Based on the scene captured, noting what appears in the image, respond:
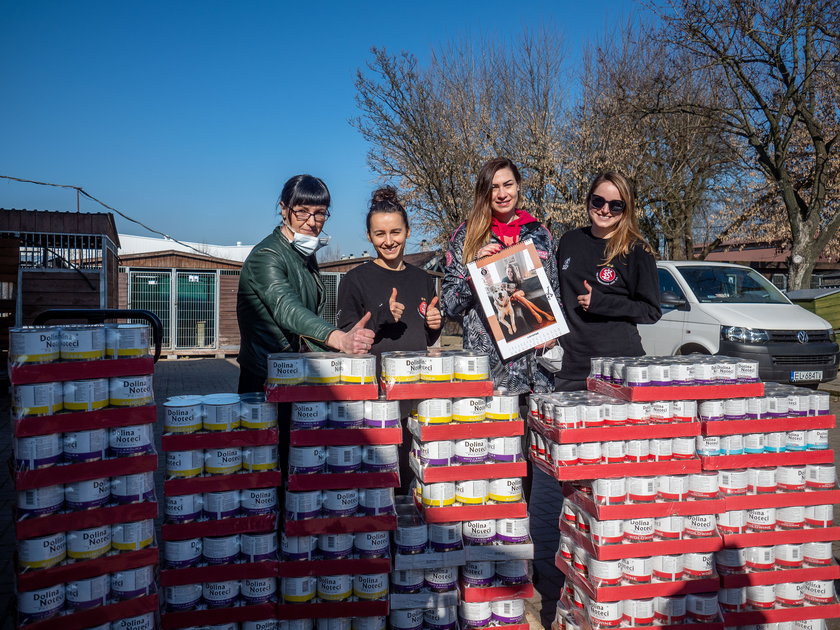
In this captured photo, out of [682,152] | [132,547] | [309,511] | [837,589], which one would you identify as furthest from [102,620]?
[682,152]

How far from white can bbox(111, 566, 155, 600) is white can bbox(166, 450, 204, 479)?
44cm

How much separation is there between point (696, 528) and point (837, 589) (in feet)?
5.10

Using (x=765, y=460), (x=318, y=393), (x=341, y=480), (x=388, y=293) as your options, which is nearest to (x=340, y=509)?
(x=341, y=480)

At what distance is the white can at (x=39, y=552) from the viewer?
251 cm

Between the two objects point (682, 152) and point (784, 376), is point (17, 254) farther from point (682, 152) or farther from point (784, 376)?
point (682, 152)

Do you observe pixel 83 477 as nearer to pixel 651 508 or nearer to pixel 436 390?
pixel 436 390

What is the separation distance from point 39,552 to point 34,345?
86 cm

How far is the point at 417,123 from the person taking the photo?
67.6ft

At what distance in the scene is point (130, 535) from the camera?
2.74 m

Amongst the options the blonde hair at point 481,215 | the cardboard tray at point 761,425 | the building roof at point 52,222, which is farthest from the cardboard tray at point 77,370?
the building roof at point 52,222

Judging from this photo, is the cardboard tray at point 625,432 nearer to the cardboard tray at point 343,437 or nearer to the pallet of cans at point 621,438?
the pallet of cans at point 621,438

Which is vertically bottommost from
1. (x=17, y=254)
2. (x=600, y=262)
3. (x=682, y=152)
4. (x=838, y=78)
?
(x=600, y=262)

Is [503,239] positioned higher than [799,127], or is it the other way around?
[799,127]

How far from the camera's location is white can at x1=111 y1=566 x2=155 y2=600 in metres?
2.71
